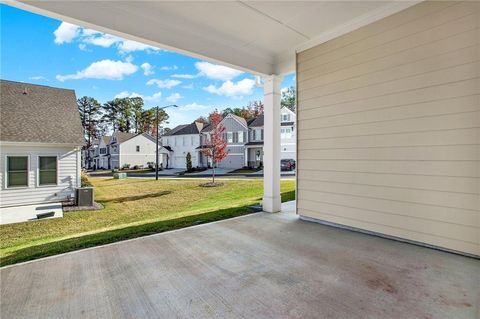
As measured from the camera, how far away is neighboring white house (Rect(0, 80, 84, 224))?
6.98m

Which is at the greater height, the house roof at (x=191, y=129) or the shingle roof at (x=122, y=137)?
the house roof at (x=191, y=129)

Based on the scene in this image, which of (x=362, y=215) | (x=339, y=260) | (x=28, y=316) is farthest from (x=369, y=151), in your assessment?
(x=28, y=316)

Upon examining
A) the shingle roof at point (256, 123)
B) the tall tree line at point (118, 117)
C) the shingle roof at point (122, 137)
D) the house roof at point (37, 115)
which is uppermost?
the tall tree line at point (118, 117)

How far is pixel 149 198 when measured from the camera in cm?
857

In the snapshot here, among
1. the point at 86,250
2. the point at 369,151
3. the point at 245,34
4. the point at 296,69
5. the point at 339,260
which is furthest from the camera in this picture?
the point at 296,69

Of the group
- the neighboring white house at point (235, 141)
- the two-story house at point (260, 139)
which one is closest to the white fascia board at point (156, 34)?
the neighboring white house at point (235, 141)

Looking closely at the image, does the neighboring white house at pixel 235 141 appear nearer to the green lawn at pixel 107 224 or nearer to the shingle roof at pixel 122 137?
the shingle roof at pixel 122 137

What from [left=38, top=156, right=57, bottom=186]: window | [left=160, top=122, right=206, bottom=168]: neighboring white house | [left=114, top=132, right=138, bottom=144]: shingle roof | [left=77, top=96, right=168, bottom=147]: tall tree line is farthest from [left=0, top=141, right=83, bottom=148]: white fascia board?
[left=77, top=96, right=168, bottom=147]: tall tree line

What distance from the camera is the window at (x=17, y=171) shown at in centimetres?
707

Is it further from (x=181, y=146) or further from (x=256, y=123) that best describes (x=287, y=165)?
(x=181, y=146)

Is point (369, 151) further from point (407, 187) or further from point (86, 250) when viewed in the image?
point (86, 250)

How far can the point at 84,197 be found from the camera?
7.11 metres

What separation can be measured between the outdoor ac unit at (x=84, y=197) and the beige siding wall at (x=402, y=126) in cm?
669

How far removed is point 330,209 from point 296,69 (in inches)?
102
